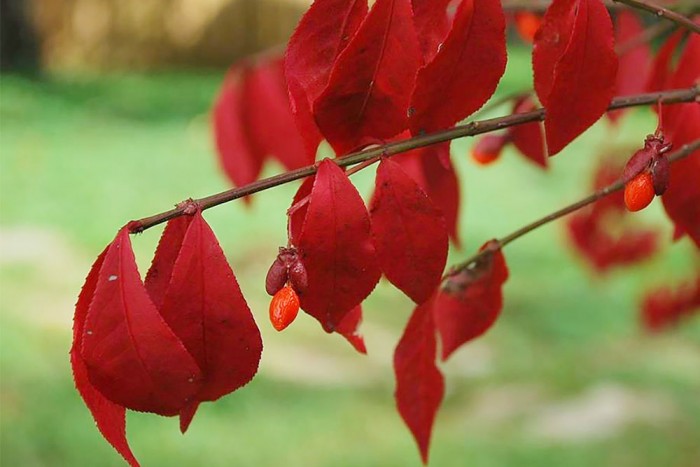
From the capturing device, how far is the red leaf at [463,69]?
20.4 inches

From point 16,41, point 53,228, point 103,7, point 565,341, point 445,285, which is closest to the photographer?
point 445,285

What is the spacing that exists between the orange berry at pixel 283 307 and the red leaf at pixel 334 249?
0.01 m

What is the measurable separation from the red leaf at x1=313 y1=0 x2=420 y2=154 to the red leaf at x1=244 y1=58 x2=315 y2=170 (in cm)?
44

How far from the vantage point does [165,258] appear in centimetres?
51

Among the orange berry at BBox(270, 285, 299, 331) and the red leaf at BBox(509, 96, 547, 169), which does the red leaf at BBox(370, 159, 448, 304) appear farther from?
the red leaf at BBox(509, 96, 547, 169)

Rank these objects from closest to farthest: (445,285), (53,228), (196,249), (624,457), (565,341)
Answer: (196,249) < (445,285) < (624,457) < (565,341) < (53,228)

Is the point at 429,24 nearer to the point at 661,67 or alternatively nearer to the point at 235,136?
the point at 661,67

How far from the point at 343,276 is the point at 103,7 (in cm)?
575

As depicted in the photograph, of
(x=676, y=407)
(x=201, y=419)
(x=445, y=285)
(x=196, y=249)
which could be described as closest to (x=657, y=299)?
(x=676, y=407)

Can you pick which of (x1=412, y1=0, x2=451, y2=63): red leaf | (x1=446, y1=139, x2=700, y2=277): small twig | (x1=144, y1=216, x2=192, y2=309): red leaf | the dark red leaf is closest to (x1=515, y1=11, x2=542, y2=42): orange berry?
(x1=446, y1=139, x2=700, y2=277): small twig

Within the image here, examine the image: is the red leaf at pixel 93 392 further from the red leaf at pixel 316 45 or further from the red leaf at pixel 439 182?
the red leaf at pixel 439 182

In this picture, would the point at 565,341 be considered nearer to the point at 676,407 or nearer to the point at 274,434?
the point at 676,407

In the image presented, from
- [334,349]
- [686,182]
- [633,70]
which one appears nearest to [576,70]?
[686,182]

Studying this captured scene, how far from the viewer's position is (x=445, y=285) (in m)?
0.71
